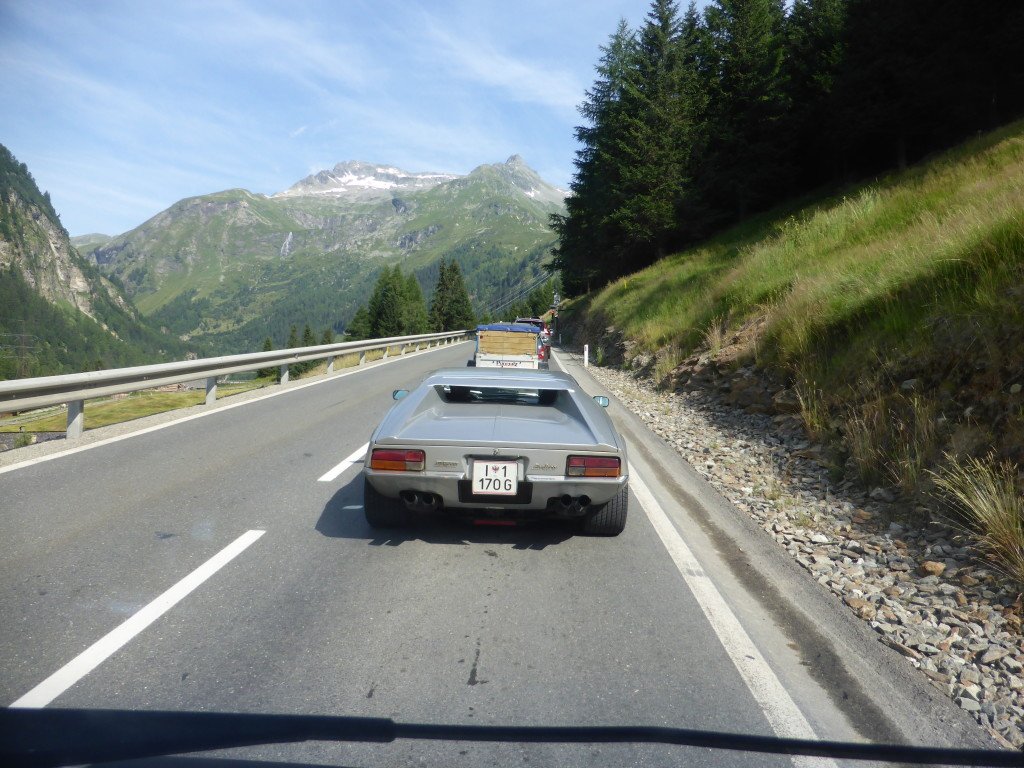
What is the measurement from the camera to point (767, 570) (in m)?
4.18

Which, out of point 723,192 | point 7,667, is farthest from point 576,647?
point 723,192

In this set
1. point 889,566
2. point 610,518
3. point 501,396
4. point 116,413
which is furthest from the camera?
point 116,413

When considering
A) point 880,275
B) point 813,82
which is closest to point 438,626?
point 880,275

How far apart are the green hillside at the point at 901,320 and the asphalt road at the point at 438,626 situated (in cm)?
189

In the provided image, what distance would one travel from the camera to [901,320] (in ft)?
22.7

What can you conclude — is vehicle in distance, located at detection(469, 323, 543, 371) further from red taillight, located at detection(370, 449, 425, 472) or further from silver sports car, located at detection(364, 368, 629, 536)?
red taillight, located at detection(370, 449, 425, 472)

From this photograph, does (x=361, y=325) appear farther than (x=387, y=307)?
Yes

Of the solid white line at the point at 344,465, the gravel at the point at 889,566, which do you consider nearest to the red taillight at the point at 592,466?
the gravel at the point at 889,566

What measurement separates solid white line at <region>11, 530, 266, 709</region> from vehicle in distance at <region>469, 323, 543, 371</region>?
11003 millimetres

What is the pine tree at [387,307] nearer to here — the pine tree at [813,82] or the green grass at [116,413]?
the pine tree at [813,82]

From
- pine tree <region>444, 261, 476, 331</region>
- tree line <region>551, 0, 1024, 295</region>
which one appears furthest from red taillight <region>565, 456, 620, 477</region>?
pine tree <region>444, 261, 476, 331</region>

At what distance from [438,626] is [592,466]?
4.69 ft

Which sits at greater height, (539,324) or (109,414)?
(539,324)

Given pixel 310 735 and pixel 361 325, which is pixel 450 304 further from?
pixel 310 735
